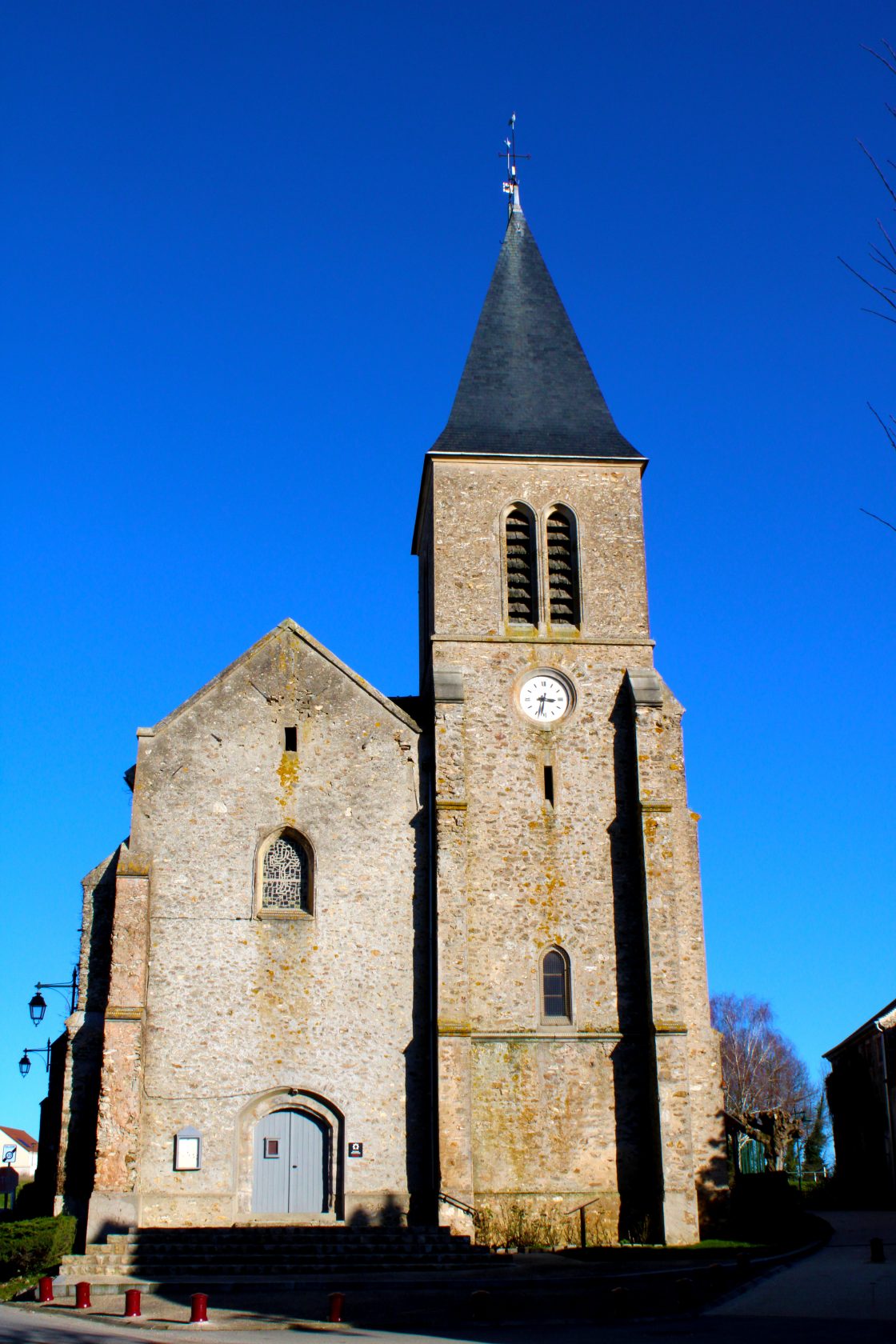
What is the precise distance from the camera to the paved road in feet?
42.0

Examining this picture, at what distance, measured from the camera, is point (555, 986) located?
22.2 m

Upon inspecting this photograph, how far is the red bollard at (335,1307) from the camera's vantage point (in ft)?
49.1

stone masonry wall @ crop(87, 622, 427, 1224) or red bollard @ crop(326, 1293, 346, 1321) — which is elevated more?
stone masonry wall @ crop(87, 622, 427, 1224)

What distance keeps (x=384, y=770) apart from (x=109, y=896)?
5.21 m

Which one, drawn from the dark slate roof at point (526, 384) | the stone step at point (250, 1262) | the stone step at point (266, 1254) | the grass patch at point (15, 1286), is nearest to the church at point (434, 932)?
the dark slate roof at point (526, 384)

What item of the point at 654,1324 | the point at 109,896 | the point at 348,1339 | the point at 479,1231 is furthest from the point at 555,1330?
the point at 109,896

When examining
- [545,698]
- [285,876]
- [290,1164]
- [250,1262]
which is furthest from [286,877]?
[250,1262]

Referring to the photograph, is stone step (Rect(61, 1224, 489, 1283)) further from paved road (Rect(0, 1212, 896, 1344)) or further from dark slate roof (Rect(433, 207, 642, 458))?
dark slate roof (Rect(433, 207, 642, 458))

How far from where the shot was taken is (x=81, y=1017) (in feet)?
71.4

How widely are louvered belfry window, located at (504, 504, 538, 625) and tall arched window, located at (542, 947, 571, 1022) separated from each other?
6184mm

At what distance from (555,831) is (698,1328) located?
1025 centimetres

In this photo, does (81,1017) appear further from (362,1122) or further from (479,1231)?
(479,1231)

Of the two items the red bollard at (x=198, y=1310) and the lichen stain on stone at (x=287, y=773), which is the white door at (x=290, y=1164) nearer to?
the lichen stain on stone at (x=287, y=773)

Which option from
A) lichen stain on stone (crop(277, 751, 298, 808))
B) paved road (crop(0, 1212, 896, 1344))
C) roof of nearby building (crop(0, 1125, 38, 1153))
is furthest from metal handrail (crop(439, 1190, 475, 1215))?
roof of nearby building (crop(0, 1125, 38, 1153))
